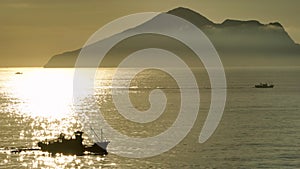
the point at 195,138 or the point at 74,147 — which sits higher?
the point at 195,138

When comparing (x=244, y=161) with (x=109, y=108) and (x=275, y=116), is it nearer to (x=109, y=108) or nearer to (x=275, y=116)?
(x=275, y=116)

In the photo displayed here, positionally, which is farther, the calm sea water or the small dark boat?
the small dark boat

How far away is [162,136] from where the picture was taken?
110 meters

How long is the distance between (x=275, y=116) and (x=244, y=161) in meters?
62.8

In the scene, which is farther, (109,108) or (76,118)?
(109,108)

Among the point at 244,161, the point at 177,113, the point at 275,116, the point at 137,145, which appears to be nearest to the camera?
the point at 244,161

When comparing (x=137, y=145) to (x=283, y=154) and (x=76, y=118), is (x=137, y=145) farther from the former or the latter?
(x=76, y=118)

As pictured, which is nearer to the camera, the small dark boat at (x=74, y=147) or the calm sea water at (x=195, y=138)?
the calm sea water at (x=195, y=138)

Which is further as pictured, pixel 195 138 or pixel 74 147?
pixel 195 138

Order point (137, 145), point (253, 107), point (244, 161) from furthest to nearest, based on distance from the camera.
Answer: point (253, 107), point (137, 145), point (244, 161)

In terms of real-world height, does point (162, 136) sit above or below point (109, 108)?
below

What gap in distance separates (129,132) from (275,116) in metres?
42.4

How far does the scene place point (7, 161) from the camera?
274 feet

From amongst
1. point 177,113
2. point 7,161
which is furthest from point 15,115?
point 7,161
